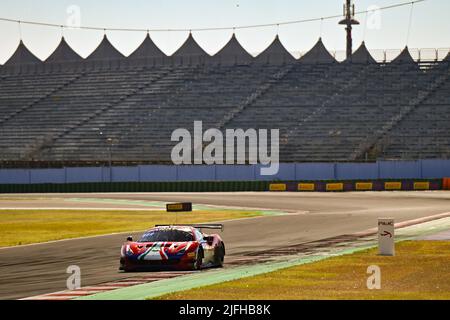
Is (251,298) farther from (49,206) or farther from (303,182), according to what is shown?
(303,182)

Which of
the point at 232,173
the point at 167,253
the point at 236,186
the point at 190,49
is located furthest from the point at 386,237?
the point at 190,49

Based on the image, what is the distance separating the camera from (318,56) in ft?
305

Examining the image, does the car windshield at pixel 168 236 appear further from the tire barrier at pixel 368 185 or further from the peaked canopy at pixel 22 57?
the peaked canopy at pixel 22 57

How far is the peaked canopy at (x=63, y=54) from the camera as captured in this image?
10200 cm

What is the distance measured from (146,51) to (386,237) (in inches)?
3056

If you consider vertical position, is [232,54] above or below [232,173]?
above

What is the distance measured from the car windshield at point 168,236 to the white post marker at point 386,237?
16.7 feet

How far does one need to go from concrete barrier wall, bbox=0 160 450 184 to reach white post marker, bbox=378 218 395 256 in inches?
2011

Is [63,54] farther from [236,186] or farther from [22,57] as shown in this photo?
[236,186]

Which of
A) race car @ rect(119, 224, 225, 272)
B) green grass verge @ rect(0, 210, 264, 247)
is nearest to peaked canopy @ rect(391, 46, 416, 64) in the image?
green grass verge @ rect(0, 210, 264, 247)

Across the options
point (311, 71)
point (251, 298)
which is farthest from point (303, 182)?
point (251, 298)

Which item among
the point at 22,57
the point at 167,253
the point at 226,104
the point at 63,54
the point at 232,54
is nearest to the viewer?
the point at 167,253

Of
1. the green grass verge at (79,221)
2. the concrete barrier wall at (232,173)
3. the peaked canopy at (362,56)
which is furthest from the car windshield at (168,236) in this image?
the peaked canopy at (362,56)

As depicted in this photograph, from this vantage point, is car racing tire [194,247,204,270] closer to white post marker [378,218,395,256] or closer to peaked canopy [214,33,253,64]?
white post marker [378,218,395,256]
